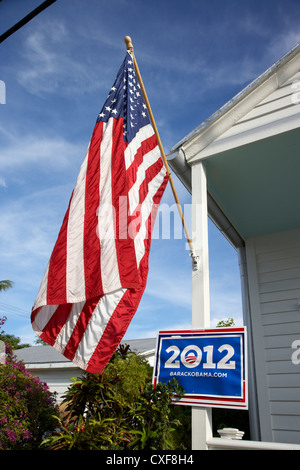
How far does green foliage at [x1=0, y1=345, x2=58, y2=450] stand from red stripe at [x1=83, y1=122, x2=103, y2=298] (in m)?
3.02

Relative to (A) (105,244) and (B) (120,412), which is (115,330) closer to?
(A) (105,244)

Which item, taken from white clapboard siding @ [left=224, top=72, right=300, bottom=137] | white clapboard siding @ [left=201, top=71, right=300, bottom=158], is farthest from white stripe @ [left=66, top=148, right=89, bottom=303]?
white clapboard siding @ [left=224, top=72, right=300, bottom=137]

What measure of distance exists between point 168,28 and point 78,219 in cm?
341

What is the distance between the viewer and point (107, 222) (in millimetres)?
3266

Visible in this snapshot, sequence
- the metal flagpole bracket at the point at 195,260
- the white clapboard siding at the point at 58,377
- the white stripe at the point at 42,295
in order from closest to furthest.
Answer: the white stripe at the point at 42,295 < the metal flagpole bracket at the point at 195,260 < the white clapboard siding at the point at 58,377

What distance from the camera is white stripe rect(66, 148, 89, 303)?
309cm

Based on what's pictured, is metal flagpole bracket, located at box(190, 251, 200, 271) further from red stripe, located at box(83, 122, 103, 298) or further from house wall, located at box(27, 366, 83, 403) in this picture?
house wall, located at box(27, 366, 83, 403)

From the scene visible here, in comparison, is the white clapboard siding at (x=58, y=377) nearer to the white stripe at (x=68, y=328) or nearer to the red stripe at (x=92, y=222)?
the white stripe at (x=68, y=328)

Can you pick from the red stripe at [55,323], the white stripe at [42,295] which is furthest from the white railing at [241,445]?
the white stripe at [42,295]

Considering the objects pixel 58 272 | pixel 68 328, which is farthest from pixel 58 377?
pixel 58 272

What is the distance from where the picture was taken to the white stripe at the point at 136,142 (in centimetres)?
362

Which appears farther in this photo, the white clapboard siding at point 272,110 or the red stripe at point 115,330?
the white clapboard siding at point 272,110

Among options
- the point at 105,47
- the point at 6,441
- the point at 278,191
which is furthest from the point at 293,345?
the point at 105,47

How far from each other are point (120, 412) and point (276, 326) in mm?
3277
